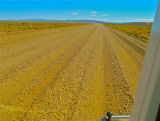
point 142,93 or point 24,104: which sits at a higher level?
point 142,93

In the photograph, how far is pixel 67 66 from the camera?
3.91 meters

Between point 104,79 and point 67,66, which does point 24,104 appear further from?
point 67,66

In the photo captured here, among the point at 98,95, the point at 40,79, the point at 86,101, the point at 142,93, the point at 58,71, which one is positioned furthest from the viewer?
the point at 58,71

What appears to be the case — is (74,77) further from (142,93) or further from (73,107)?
(142,93)

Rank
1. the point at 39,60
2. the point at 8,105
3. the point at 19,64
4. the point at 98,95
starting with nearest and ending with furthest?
1. the point at 8,105
2. the point at 98,95
3. the point at 19,64
4. the point at 39,60

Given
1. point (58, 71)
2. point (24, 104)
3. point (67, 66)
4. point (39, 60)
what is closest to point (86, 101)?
point (24, 104)

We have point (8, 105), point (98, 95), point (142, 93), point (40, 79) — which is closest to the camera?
point (142, 93)

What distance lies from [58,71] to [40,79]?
0.50 m

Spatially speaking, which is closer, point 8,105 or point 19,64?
point 8,105

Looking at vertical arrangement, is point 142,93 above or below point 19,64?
above

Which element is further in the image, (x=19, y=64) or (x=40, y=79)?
(x=19, y=64)

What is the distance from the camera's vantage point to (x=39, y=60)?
431cm

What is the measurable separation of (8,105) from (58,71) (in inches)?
53.6

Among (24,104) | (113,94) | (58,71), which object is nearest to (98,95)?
(113,94)
